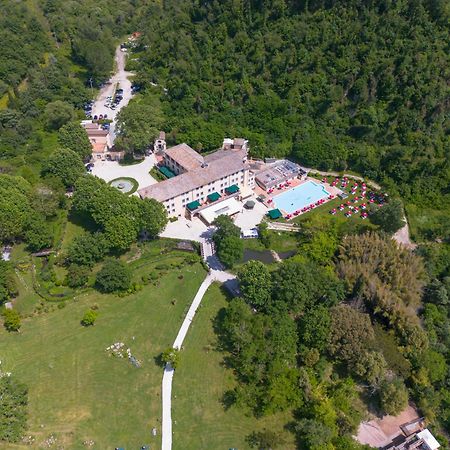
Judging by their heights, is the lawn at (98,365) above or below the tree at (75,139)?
below

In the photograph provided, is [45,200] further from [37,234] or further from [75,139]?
[75,139]

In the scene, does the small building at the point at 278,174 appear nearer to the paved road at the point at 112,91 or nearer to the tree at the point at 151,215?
the tree at the point at 151,215

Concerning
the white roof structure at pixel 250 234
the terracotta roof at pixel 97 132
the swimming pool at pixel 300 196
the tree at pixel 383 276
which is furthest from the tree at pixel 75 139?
the tree at pixel 383 276

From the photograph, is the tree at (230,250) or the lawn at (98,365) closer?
the lawn at (98,365)

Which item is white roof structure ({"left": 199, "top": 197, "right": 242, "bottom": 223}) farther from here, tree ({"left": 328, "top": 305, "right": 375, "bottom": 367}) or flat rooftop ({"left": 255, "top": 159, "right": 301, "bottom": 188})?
tree ({"left": 328, "top": 305, "right": 375, "bottom": 367})

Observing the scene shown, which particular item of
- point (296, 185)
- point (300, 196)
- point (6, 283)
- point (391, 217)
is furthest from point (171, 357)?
point (296, 185)

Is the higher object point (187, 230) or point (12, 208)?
point (12, 208)
